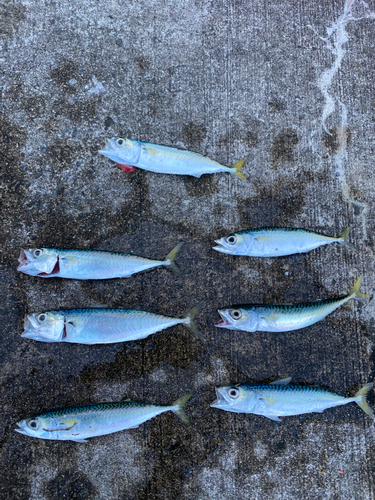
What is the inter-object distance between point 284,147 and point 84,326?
3045 mm

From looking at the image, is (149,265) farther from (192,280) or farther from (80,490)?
(80,490)

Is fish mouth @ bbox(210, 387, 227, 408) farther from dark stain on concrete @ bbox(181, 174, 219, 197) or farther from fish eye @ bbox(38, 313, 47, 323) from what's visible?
dark stain on concrete @ bbox(181, 174, 219, 197)

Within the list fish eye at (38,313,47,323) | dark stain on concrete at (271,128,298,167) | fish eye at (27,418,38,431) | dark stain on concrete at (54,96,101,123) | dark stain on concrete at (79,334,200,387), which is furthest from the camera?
dark stain on concrete at (271,128,298,167)

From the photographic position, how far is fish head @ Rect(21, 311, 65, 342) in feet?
11.2

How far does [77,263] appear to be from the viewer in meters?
3.52

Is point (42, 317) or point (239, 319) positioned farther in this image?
point (239, 319)

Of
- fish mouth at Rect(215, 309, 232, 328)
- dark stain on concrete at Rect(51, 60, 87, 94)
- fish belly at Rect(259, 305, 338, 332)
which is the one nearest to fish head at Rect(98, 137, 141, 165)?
dark stain on concrete at Rect(51, 60, 87, 94)

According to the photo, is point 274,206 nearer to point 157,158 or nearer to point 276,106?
point 276,106

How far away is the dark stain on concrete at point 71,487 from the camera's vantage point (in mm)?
3422

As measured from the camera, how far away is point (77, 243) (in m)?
3.76

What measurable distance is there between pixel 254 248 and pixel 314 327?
1146mm

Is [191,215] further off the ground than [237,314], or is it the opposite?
[191,215]

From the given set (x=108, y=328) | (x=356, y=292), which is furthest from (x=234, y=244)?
(x=108, y=328)

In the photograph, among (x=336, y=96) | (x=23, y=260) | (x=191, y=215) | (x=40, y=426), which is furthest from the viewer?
(x=336, y=96)
